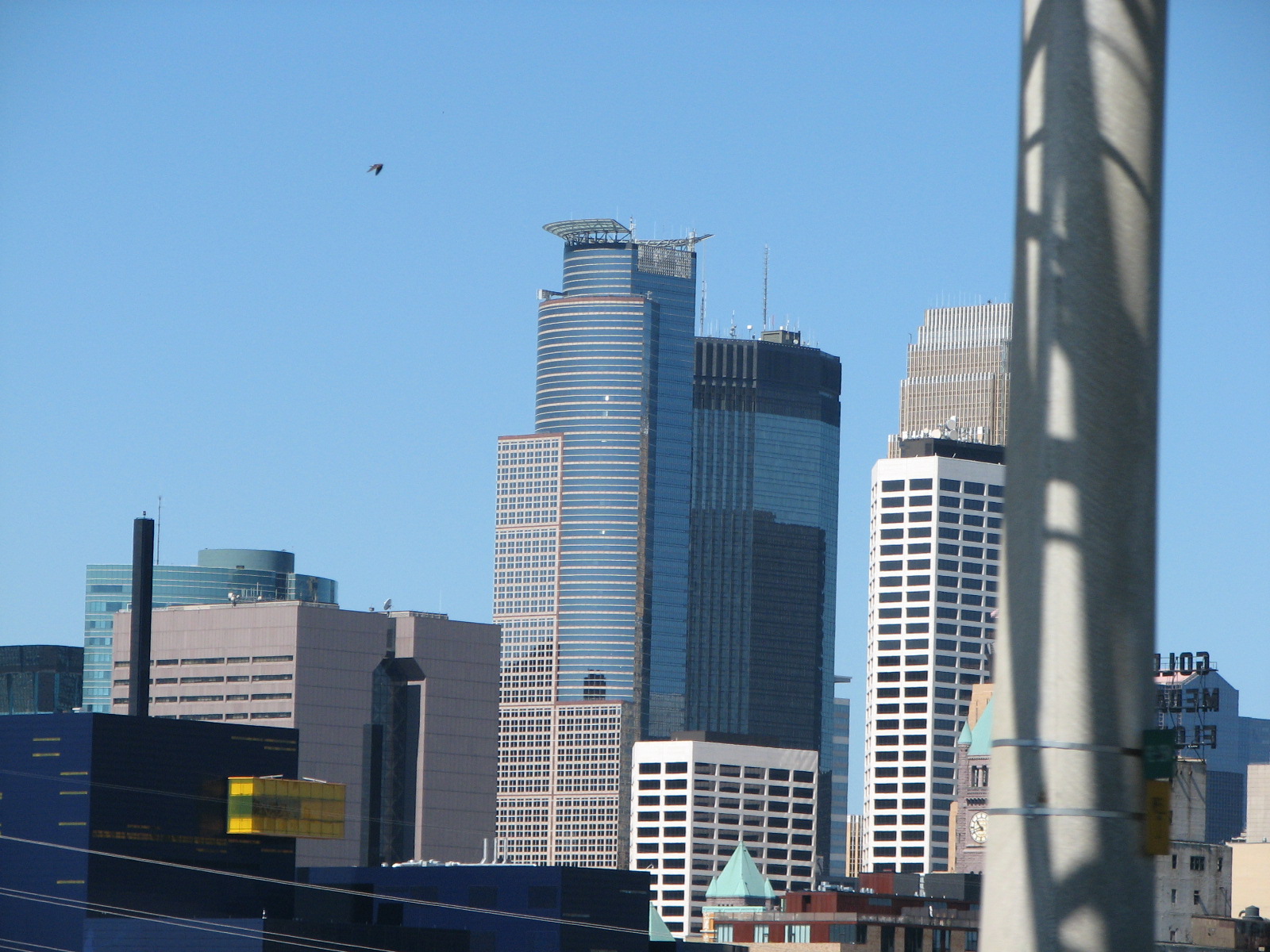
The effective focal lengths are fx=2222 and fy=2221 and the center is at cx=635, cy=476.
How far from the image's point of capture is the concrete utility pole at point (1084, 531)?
27.7ft

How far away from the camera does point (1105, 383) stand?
8.45m

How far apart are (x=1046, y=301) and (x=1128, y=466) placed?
70 cm

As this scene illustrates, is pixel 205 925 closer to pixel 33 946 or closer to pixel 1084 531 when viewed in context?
pixel 33 946

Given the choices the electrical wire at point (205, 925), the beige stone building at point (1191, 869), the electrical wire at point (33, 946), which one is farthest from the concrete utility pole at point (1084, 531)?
the electrical wire at point (33, 946)

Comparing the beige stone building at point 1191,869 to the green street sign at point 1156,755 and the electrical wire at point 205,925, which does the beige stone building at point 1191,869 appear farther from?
the green street sign at point 1156,755

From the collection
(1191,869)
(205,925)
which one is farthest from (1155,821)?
(205,925)

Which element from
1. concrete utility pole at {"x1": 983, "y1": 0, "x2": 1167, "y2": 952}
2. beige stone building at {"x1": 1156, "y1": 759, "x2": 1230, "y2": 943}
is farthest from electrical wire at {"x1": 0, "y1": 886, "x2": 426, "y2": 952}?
concrete utility pole at {"x1": 983, "y1": 0, "x2": 1167, "y2": 952}

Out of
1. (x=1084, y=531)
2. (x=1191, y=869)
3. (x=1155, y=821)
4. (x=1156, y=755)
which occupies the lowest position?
(x=1191, y=869)

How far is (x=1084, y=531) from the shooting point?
8.45 metres

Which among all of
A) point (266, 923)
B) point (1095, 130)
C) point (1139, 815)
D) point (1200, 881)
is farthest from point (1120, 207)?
point (266, 923)

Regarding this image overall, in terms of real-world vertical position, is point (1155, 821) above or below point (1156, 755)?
below

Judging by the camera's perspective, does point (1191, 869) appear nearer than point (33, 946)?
Yes

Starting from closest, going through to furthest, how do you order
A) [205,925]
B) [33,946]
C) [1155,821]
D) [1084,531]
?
[1084,531] < [1155,821] < [205,925] < [33,946]

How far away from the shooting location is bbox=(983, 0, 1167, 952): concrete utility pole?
8445mm
